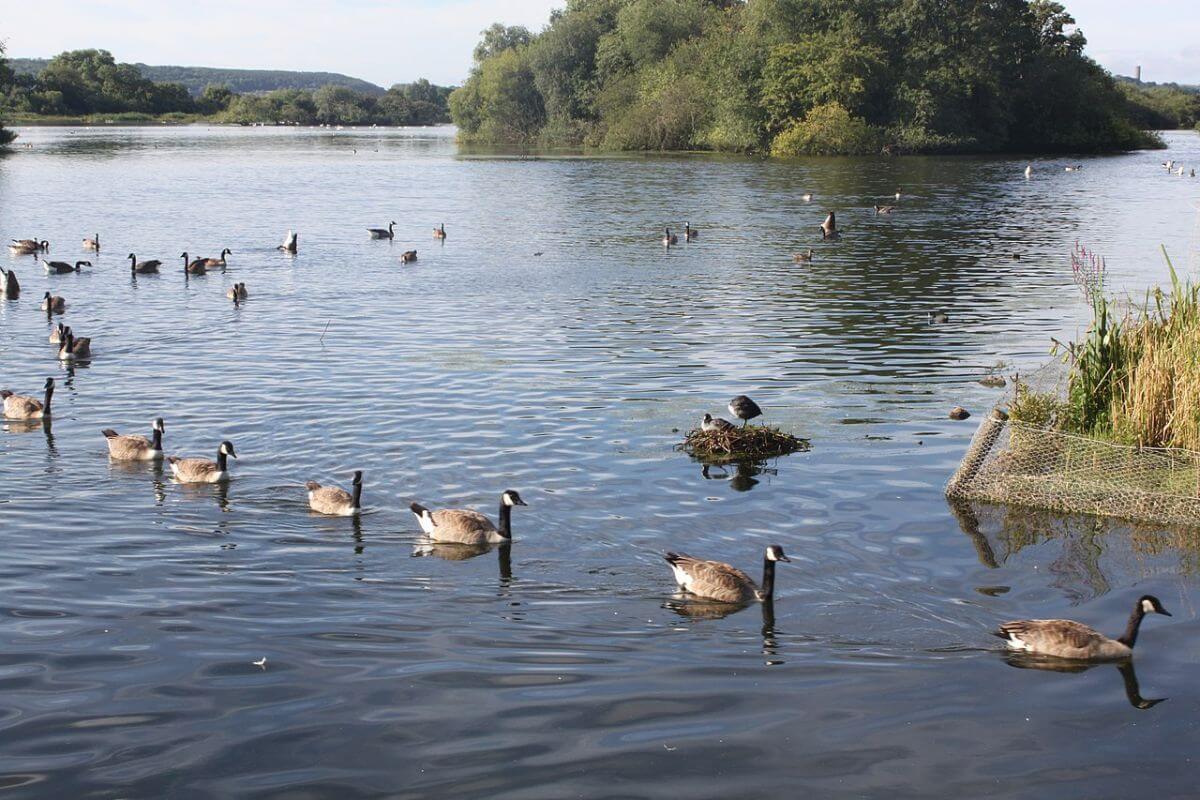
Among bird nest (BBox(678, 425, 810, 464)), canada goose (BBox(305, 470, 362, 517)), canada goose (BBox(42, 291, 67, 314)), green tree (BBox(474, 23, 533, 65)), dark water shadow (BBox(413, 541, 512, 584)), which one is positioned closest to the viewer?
dark water shadow (BBox(413, 541, 512, 584))

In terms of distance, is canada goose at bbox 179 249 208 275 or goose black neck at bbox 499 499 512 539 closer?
goose black neck at bbox 499 499 512 539

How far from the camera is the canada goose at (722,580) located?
39.0 feet

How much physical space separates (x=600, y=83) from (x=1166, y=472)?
Answer: 4612 inches

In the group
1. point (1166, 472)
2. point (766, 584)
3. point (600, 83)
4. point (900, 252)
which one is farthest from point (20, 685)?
point (600, 83)

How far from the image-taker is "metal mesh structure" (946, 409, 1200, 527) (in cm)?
1406

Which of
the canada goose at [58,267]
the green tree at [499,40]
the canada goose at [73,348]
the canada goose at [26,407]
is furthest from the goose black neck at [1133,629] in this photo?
the green tree at [499,40]

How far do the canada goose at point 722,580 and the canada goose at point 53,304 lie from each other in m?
22.1

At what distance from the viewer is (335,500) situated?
1430 cm

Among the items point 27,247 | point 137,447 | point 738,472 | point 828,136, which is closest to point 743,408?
point 738,472

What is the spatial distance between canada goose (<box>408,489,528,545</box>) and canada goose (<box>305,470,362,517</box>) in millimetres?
1039

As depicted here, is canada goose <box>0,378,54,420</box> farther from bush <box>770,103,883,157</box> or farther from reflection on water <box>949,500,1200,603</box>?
bush <box>770,103,883,157</box>

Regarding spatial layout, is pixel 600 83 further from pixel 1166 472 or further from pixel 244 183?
pixel 1166 472

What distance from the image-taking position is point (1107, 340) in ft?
52.3

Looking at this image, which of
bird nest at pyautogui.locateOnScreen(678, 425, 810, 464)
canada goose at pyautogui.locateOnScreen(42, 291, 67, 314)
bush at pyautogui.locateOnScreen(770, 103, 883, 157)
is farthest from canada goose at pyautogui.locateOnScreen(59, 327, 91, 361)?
bush at pyautogui.locateOnScreen(770, 103, 883, 157)
